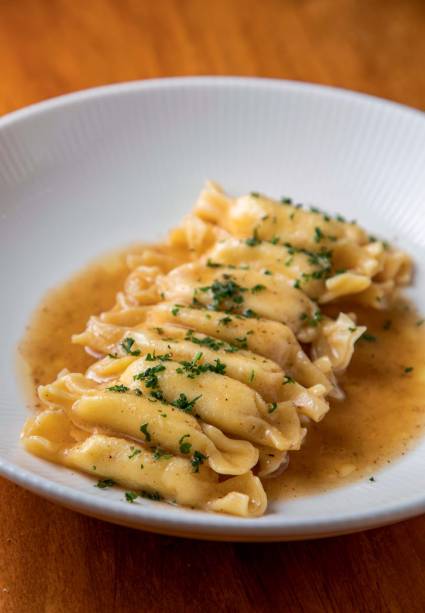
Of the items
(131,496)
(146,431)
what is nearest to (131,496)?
(131,496)

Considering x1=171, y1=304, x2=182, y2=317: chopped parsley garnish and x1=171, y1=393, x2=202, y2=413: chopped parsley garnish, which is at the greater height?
x1=171, y1=304, x2=182, y2=317: chopped parsley garnish

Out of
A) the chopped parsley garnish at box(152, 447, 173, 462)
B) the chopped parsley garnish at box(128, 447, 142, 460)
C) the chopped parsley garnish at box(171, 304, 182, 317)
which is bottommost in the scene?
the chopped parsley garnish at box(128, 447, 142, 460)

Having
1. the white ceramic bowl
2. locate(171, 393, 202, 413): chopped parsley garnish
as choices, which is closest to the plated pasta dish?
locate(171, 393, 202, 413): chopped parsley garnish

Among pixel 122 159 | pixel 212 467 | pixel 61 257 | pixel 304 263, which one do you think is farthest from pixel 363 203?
pixel 212 467

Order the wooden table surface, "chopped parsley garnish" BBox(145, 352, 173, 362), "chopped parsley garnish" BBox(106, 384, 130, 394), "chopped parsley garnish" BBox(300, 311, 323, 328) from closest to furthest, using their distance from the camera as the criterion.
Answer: the wooden table surface
"chopped parsley garnish" BBox(106, 384, 130, 394)
"chopped parsley garnish" BBox(145, 352, 173, 362)
"chopped parsley garnish" BBox(300, 311, 323, 328)

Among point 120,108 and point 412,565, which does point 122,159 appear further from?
point 412,565

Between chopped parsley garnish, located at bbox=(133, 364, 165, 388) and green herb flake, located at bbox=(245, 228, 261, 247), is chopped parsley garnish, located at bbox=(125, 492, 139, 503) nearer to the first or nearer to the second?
Result: chopped parsley garnish, located at bbox=(133, 364, 165, 388)

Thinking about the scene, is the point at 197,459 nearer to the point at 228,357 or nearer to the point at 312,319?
the point at 228,357

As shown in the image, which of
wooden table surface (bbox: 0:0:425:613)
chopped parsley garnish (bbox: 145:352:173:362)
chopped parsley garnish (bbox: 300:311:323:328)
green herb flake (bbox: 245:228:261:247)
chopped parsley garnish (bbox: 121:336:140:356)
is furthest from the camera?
green herb flake (bbox: 245:228:261:247)
